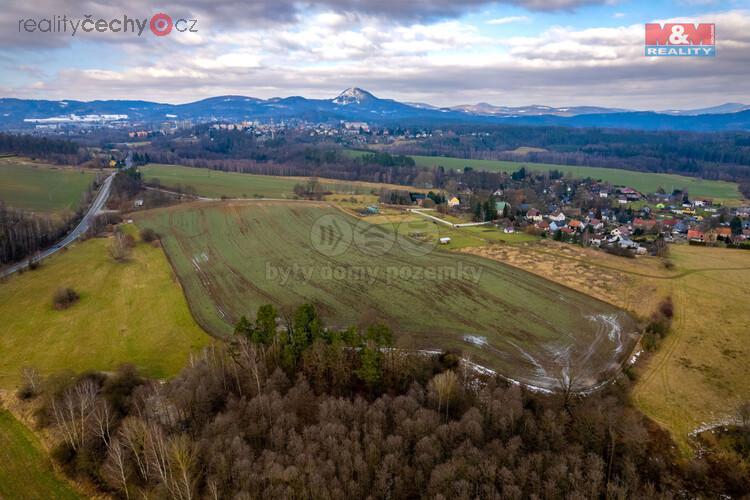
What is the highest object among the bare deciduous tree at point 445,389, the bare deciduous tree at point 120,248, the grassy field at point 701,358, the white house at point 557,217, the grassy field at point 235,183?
the grassy field at point 235,183

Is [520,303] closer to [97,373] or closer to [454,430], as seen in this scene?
[454,430]

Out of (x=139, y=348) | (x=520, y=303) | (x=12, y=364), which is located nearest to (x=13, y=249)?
(x=12, y=364)

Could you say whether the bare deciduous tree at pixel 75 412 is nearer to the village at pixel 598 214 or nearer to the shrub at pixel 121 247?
the shrub at pixel 121 247

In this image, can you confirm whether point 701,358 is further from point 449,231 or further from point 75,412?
point 75,412

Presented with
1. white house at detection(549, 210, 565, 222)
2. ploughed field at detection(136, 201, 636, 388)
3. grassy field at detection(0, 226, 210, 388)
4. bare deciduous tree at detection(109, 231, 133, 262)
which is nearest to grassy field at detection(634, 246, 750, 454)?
ploughed field at detection(136, 201, 636, 388)

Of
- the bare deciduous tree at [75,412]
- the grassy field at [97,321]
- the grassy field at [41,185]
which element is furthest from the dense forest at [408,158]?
the bare deciduous tree at [75,412]

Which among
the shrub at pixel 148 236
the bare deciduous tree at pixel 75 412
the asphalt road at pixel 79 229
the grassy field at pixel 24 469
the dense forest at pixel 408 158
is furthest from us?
the dense forest at pixel 408 158
